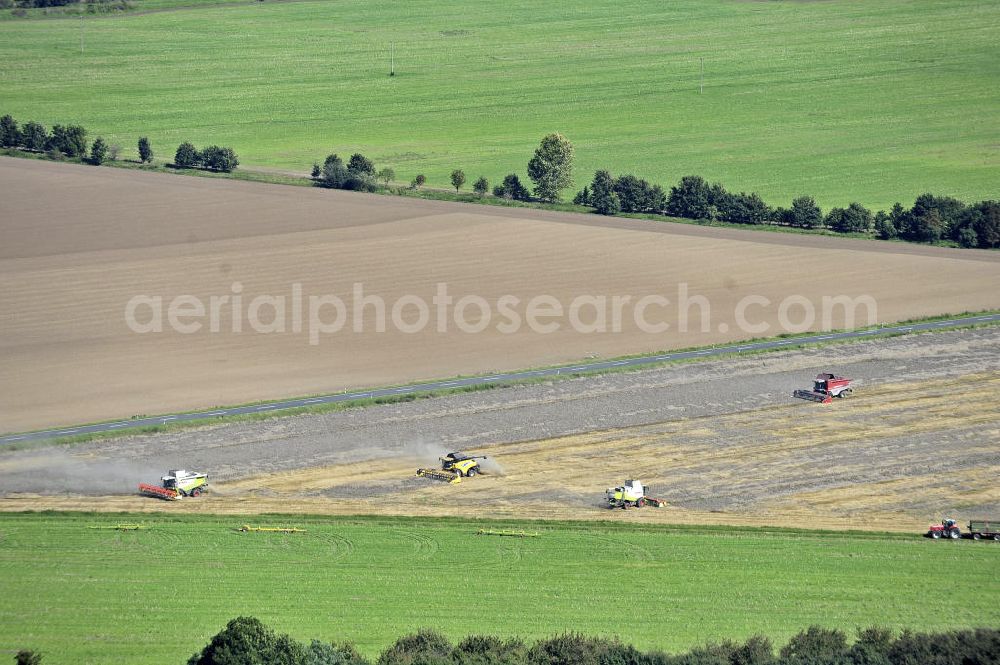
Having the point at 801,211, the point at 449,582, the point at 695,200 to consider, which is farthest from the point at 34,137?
the point at 449,582

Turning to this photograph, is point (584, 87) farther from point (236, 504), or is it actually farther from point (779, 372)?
point (236, 504)

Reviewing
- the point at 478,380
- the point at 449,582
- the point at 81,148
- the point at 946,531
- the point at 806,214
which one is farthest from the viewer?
the point at 81,148

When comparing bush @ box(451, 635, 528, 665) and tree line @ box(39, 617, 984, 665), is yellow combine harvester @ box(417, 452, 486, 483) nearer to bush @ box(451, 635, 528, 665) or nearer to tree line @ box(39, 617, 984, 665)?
tree line @ box(39, 617, 984, 665)

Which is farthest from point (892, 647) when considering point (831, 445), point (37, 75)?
point (37, 75)

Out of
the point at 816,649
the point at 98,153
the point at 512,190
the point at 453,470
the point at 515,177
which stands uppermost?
the point at 98,153

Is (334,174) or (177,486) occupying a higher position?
(334,174)

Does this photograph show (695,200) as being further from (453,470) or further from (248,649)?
(248,649)

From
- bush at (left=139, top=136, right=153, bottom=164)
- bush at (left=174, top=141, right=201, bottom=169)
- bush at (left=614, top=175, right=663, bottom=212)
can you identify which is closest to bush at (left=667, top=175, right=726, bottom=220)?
bush at (left=614, top=175, right=663, bottom=212)
